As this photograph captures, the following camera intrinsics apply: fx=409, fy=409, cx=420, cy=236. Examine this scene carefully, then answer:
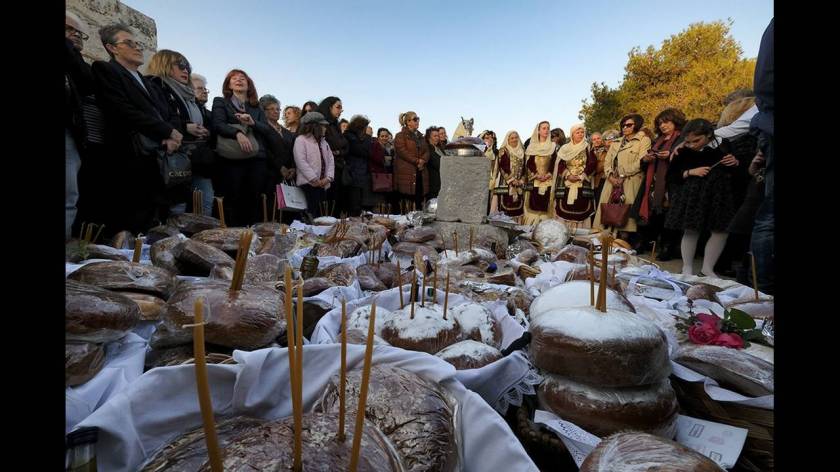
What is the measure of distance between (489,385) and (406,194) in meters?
7.16

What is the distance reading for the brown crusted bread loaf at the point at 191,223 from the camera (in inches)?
123

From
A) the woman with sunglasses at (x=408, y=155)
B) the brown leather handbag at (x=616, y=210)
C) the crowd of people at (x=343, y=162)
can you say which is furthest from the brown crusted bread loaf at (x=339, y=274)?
the woman with sunglasses at (x=408, y=155)

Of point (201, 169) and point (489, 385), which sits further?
point (201, 169)

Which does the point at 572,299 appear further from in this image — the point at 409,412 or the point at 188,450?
the point at 188,450

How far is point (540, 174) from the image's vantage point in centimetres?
755

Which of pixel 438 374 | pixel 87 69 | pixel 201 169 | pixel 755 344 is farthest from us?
pixel 201 169

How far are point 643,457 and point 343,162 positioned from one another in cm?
663

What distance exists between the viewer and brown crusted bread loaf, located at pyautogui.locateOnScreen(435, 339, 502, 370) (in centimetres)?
122

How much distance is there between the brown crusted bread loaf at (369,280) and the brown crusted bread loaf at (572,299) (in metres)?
0.94

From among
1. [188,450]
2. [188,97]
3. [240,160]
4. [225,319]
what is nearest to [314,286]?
[225,319]

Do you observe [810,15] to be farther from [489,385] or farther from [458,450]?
[489,385]

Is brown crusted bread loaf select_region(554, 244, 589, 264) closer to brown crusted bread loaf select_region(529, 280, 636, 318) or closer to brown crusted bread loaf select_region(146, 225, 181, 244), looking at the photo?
brown crusted bread loaf select_region(529, 280, 636, 318)

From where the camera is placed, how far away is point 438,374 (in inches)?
39.8

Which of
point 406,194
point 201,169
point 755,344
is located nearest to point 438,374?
point 755,344
